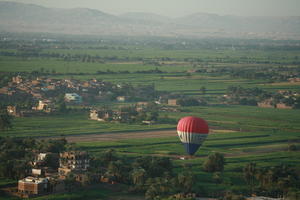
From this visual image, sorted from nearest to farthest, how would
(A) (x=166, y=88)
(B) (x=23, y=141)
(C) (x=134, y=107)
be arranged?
(B) (x=23, y=141), (C) (x=134, y=107), (A) (x=166, y=88)

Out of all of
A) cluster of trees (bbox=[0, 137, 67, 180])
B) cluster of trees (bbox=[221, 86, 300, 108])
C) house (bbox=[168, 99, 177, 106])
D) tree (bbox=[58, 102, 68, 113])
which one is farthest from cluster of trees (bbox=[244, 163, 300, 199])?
cluster of trees (bbox=[221, 86, 300, 108])

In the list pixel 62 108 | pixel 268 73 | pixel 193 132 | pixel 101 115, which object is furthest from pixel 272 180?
pixel 268 73

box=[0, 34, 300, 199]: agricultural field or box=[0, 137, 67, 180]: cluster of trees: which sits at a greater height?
box=[0, 137, 67, 180]: cluster of trees

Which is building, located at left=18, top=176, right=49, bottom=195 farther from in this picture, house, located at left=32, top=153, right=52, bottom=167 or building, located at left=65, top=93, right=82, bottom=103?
building, located at left=65, top=93, right=82, bottom=103

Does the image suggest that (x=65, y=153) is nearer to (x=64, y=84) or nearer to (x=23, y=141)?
(x=23, y=141)

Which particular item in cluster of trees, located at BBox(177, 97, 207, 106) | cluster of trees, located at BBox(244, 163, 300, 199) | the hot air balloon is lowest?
cluster of trees, located at BBox(177, 97, 207, 106)

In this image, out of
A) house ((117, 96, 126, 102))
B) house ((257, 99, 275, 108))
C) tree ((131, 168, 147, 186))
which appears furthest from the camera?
house ((257, 99, 275, 108))

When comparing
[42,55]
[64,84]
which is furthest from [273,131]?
[42,55]
